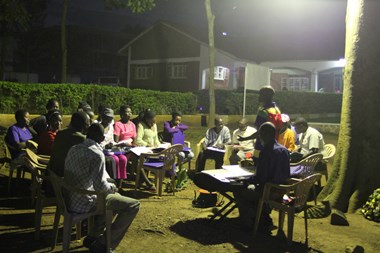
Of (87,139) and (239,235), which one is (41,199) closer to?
(87,139)

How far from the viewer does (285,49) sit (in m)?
33.6

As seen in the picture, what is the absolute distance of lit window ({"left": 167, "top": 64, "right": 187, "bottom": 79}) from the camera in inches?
1196

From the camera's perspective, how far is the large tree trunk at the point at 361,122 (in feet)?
22.8

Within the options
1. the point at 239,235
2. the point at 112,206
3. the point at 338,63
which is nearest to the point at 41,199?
the point at 112,206

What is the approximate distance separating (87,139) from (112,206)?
743mm

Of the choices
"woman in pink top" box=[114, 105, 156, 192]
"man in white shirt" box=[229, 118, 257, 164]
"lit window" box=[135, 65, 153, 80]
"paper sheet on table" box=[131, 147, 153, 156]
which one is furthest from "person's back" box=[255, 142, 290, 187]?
"lit window" box=[135, 65, 153, 80]

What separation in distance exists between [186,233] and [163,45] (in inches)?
1053

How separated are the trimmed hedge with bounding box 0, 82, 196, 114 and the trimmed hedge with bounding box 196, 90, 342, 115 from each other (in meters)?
2.16

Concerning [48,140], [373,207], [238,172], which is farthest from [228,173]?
[48,140]

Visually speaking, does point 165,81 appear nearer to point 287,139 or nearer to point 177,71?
point 177,71

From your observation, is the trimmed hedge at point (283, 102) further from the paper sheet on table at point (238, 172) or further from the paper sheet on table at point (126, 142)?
the paper sheet on table at point (238, 172)

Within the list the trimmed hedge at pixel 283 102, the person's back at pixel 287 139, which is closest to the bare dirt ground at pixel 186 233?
the person's back at pixel 287 139

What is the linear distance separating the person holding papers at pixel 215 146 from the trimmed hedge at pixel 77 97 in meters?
7.64

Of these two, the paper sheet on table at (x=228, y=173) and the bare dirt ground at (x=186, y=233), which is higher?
the paper sheet on table at (x=228, y=173)
